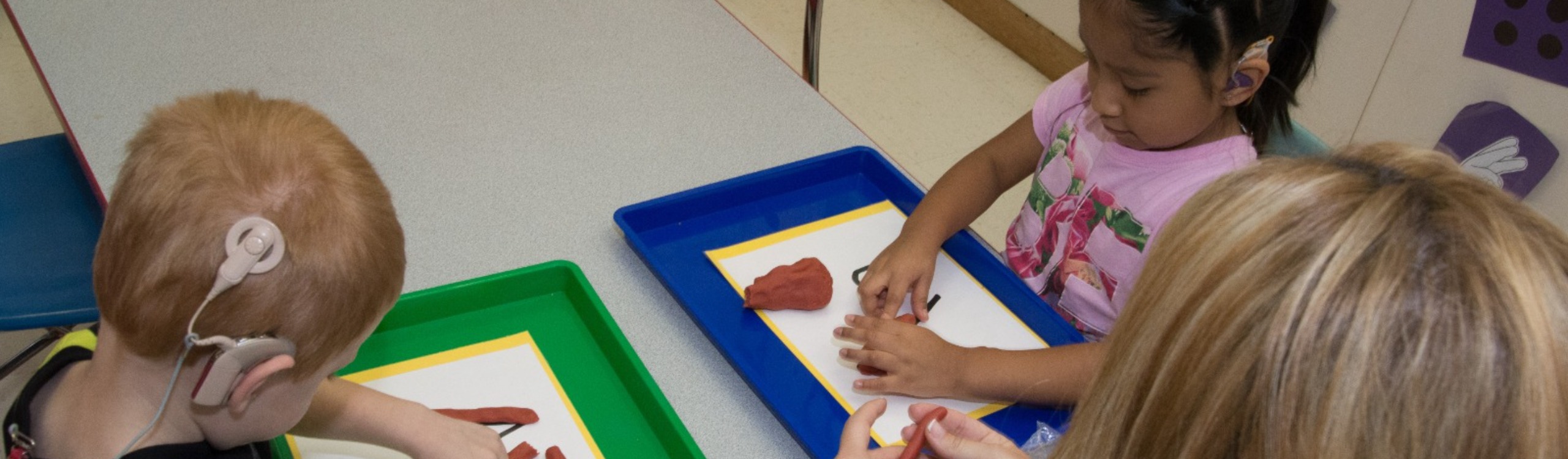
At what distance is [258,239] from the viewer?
26.4 inches

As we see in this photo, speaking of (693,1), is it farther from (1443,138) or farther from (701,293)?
(1443,138)

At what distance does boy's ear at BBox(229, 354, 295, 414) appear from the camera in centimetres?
71

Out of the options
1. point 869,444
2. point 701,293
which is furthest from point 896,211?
point 869,444

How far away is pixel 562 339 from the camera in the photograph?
1.04m

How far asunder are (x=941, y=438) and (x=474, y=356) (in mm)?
421

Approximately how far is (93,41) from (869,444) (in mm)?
1060

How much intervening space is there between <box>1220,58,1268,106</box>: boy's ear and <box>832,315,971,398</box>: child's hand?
1.11ft

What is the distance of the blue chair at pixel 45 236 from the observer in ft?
4.42

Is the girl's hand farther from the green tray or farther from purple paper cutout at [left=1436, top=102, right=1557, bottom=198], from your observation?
purple paper cutout at [left=1436, top=102, right=1557, bottom=198]

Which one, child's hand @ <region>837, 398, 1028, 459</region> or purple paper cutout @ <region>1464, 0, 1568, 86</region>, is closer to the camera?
child's hand @ <region>837, 398, 1028, 459</region>

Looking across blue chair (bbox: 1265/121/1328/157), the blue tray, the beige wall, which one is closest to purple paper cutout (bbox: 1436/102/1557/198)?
blue chair (bbox: 1265/121/1328/157)

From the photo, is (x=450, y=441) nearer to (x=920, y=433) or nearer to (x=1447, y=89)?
(x=920, y=433)

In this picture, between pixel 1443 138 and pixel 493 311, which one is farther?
pixel 1443 138

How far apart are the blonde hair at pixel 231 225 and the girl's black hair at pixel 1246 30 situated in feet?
2.18
